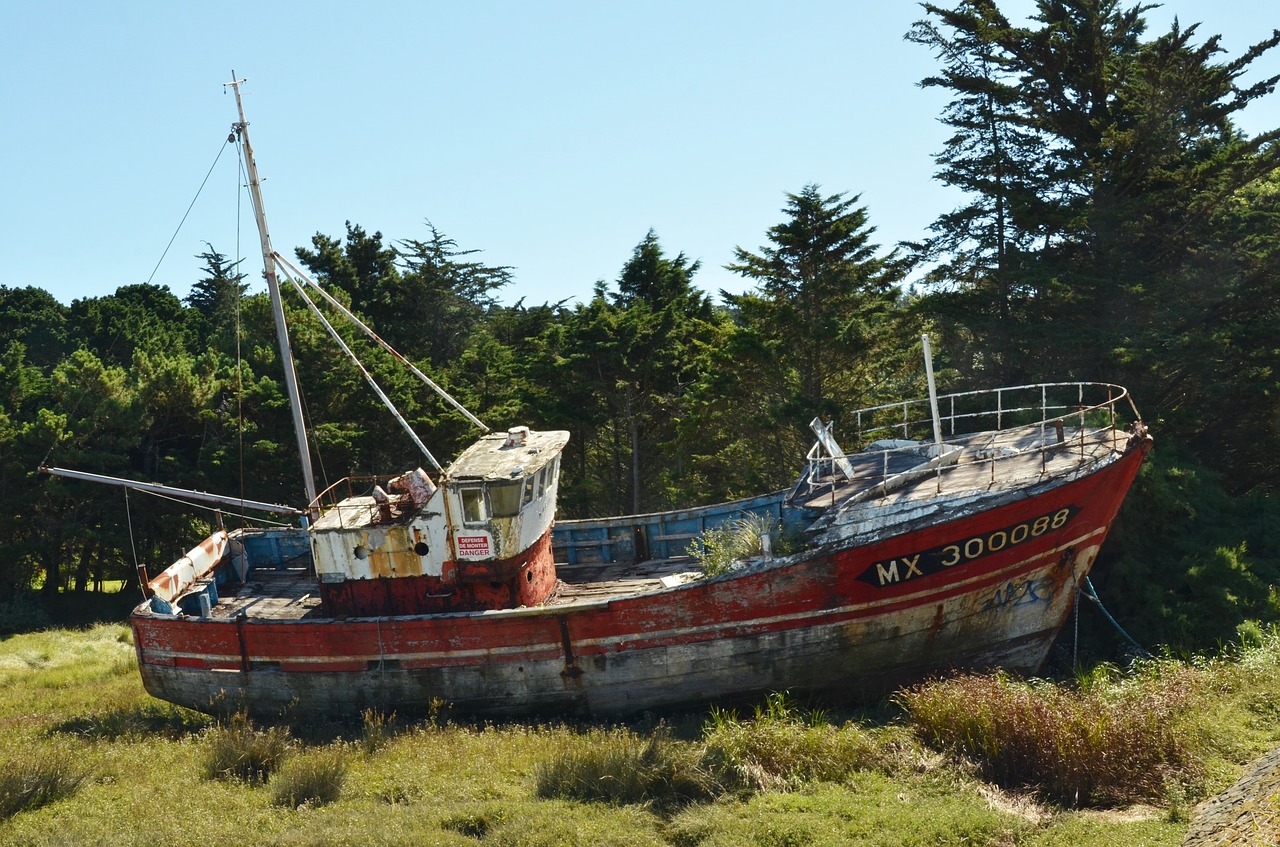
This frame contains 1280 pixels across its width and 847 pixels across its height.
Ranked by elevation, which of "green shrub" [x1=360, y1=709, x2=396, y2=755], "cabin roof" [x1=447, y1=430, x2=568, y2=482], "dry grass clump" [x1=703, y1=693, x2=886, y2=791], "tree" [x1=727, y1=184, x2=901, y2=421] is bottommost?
"dry grass clump" [x1=703, y1=693, x2=886, y2=791]

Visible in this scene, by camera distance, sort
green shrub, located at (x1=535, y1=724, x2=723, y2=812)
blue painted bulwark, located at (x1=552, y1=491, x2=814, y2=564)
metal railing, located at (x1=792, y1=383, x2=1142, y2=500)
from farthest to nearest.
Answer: blue painted bulwark, located at (x1=552, y1=491, x2=814, y2=564), metal railing, located at (x1=792, y1=383, x2=1142, y2=500), green shrub, located at (x1=535, y1=724, x2=723, y2=812)

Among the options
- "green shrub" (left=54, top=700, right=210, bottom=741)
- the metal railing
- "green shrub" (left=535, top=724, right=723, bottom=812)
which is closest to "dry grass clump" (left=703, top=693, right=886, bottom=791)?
"green shrub" (left=535, top=724, right=723, bottom=812)

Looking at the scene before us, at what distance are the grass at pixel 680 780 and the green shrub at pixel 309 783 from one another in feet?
0.08

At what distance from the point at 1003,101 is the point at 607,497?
54.6 ft

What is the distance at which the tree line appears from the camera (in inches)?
774

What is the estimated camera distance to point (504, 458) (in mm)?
14844

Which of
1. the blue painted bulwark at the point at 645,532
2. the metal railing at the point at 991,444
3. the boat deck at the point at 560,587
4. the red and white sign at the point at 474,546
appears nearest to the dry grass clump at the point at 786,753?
the boat deck at the point at 560,587

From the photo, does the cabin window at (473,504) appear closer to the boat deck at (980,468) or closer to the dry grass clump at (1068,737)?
the boat deck at (980,468)

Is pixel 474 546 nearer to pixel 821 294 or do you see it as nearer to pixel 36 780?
pixel 36 780

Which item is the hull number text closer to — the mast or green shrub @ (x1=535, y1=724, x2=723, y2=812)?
green shrub @ (x1=535, y1=724, x2=723, y2=812)

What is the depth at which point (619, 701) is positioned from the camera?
13781mm

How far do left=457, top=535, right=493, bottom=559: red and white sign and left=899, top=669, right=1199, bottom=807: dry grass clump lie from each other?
628 centimetres

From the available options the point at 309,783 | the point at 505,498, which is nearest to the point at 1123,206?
the point at 505,498

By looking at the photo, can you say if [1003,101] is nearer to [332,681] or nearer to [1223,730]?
[1223,730]
